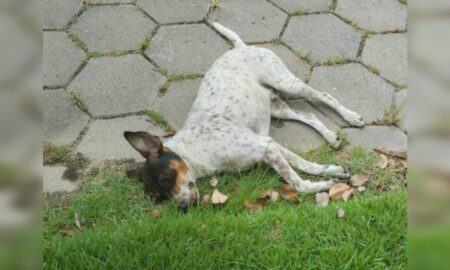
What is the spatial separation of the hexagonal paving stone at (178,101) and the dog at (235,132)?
0.19 metres

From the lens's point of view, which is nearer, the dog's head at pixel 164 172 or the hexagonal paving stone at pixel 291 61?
the dog's head at pixel 164 172

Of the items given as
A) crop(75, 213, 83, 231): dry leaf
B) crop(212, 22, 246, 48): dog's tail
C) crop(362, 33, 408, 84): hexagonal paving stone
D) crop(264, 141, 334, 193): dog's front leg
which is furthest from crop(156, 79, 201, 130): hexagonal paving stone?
crop(362, 33, 408, 84): hexagonal paving stone

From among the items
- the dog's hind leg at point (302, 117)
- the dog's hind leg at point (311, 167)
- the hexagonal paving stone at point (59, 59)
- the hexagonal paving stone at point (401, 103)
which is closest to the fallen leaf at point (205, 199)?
the dog's hind leg at point (311, 167)

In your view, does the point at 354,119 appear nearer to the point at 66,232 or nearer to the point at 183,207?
the point at 183,207

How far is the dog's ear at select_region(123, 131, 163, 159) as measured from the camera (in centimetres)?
329

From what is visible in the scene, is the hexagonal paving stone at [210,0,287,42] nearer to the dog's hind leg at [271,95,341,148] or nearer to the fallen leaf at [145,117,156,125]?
the dog's hind leg at [271,95,341,148]

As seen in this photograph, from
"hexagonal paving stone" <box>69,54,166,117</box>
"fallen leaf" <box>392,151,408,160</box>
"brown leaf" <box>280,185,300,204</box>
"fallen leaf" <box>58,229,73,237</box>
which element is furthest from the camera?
"hexagonal paving stone" <box>69,54,166,117</box>

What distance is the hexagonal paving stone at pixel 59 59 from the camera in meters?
4.34

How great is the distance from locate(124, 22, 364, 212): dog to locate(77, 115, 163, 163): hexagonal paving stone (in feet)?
1.18

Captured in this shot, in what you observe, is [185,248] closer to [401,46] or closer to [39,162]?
[39,162]

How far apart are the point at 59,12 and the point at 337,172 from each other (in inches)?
118

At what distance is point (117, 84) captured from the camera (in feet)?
14.2

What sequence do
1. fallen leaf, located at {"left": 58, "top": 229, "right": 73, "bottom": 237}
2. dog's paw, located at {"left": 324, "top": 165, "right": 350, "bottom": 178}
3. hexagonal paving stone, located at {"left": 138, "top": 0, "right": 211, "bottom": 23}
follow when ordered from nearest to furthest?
fallen leaf, located at {"left": 58, "top": 229, "right": 73, "bottom": 237} → dog's paw, located at {"left": 324, "top": 165, "right": 350, "bottom": 178} → hexagonal paving stone, located at {"left": 138, "top": 0, "right": 211, "bottom": 23}

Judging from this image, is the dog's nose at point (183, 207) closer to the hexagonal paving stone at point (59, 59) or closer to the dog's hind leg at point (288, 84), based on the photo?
the dog's hind leg at point (288, 84)
